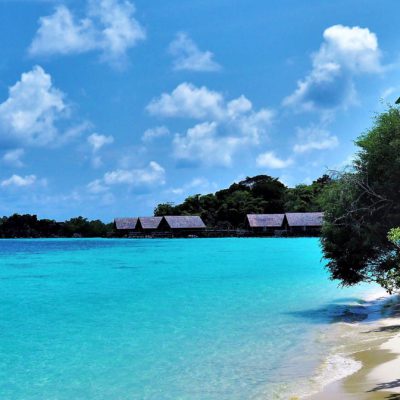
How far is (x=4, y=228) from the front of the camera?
112m

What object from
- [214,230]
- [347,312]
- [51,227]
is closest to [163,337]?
[347,312]

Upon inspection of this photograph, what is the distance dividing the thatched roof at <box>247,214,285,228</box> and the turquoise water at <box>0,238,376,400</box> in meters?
51.3

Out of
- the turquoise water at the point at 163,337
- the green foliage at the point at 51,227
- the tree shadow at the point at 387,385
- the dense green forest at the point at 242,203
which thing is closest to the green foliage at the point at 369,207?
the turquoise water at the point at 163,337

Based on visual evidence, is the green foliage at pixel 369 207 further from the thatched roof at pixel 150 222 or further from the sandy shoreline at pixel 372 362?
the thatched roof at pixel 150 222

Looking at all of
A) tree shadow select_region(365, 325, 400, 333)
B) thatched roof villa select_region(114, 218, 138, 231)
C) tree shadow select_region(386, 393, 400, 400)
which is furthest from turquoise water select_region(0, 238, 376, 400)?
thatched roof villa select_region(114, 218, 138, 231)

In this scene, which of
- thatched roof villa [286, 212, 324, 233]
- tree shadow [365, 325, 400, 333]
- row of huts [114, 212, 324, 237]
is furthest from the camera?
row of huts [114, 212, 324, 237]

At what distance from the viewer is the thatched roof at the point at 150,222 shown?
275 feet

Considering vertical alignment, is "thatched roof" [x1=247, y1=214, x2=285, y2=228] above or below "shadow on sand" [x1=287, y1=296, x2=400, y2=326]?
above

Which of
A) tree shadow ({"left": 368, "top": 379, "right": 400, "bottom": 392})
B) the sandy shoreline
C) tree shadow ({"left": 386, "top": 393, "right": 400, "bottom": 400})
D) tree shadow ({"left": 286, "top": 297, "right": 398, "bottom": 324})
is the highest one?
tree shadow ({"left": 386, "top": 393, "right": 400, "bottom": 400})

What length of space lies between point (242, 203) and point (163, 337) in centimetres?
7279

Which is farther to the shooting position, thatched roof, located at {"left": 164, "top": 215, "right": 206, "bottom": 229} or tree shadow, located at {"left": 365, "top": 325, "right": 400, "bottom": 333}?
thatched roof, located at {"left": 164, "top": 215, "right": 206, "bottom": 229}

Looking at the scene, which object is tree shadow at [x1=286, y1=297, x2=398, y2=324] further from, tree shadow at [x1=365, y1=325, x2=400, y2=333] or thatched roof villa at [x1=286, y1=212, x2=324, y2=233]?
thatched roof villa at [x1=286, y1=212, x2=324, y2=233]

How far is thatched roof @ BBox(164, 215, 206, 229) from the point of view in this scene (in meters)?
80.8

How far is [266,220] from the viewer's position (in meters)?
76.1
